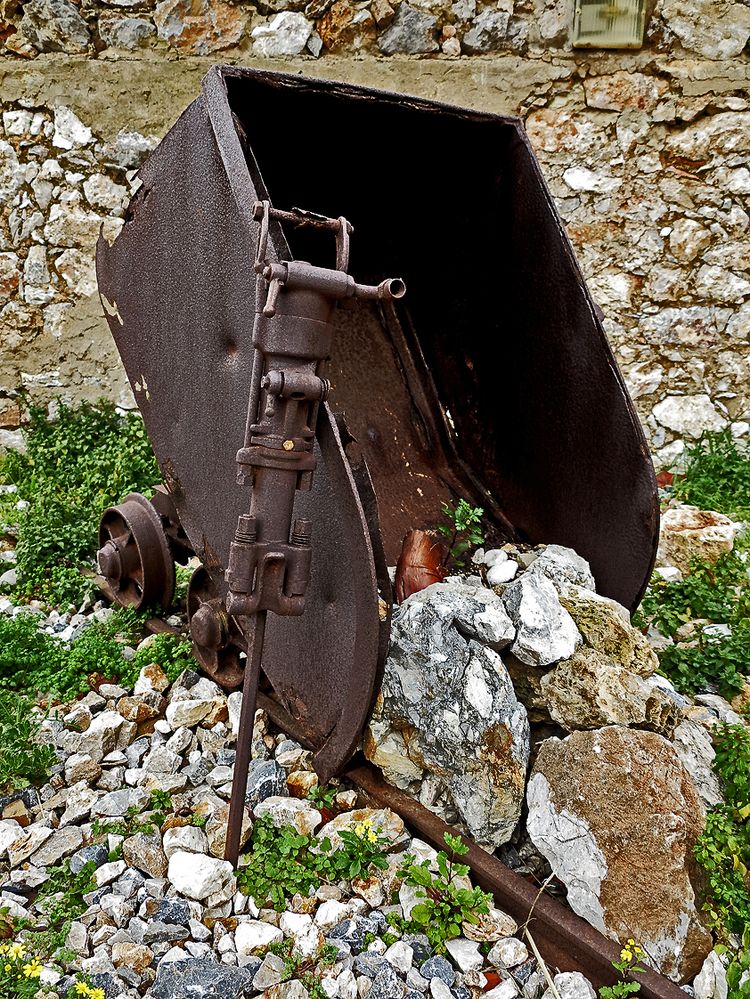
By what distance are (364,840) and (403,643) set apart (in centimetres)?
46

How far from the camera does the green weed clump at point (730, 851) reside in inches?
64.6

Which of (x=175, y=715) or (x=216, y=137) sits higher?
(x=216, y=137)

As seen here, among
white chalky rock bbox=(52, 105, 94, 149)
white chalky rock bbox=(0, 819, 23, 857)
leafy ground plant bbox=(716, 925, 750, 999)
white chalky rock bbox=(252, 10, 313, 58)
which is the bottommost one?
white chalky rock bbox=(0, 819, 23, 857)

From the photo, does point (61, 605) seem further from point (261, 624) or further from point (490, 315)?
point (490, 315)

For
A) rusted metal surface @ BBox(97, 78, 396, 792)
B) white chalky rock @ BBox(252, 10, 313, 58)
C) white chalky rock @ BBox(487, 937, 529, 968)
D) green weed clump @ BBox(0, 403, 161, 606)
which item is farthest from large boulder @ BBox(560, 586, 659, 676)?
white chalky rock @ BBox(252, 10, 313, 58)

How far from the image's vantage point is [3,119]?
418 cm

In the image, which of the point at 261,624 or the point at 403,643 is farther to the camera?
the point at 403,643

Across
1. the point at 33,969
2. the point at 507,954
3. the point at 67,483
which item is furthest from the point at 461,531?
the point at 67,483

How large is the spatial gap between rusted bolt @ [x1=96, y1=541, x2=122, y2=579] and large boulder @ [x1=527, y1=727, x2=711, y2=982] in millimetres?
1659

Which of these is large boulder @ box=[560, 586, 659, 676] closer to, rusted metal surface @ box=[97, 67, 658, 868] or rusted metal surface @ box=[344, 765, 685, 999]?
rusted metal surface @ box=[97, 67, 658, 868]

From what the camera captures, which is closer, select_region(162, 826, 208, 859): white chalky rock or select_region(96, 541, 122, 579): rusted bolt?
select_region(162, 826, 208, 859): white chalky rock

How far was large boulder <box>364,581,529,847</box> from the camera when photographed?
6.07ft

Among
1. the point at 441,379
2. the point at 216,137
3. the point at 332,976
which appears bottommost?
the point at 332,976

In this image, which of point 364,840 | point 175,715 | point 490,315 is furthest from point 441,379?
point 364,840
